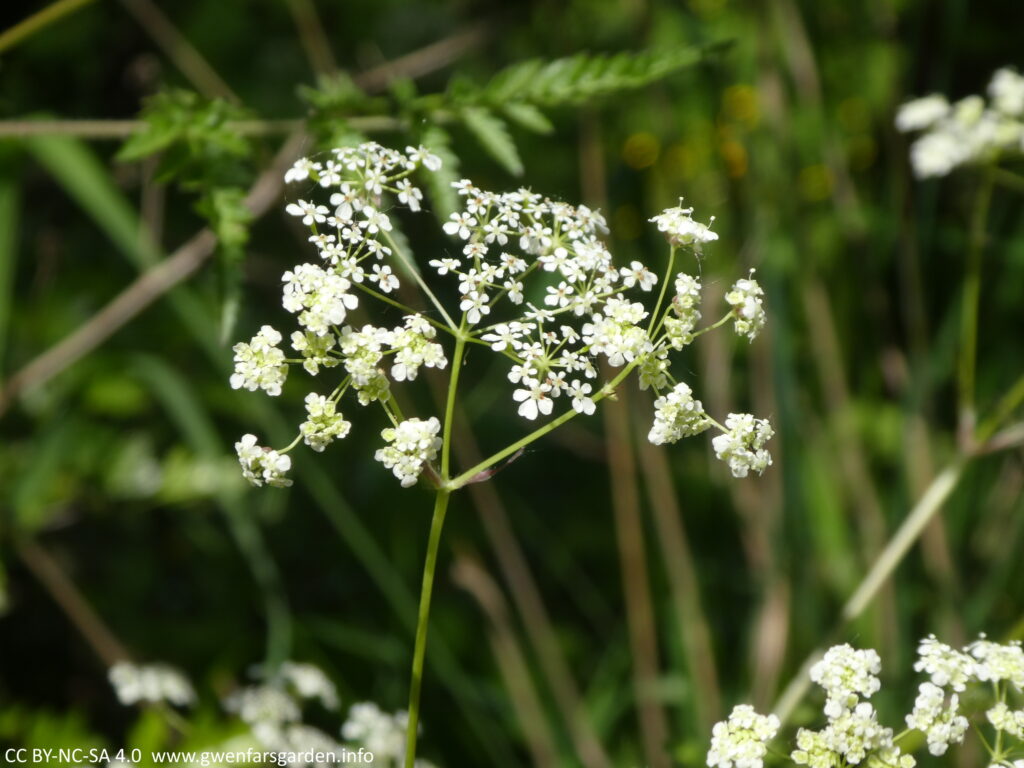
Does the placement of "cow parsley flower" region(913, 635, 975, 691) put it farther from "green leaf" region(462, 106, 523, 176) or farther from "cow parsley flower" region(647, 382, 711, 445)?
"green leaf" region(462, 106, 523, 176)

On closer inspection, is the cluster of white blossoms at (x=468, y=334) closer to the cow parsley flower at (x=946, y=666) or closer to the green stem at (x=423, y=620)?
the green stem at (x=423, y=620)

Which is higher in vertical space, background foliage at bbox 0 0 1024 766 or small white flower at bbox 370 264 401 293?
background foliage at bbox 0 0 1024 766

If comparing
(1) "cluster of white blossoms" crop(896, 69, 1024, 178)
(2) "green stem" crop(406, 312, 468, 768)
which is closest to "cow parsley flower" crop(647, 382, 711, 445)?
(2) "green stem" crop(406, 312, 468, 768)

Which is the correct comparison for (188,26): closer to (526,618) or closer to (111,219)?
(111,219)

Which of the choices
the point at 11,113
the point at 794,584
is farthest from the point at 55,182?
the point at 794,584

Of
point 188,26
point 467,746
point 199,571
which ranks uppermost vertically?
point 188,26

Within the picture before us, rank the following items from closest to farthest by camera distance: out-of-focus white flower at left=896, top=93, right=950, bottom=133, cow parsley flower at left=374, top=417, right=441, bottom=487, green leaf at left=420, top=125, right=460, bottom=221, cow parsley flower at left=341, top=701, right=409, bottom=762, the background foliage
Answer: cow parsley flower at left=374, top=417, right=441, bottom=487 < green leaf at left=420, top=125, right=460, bottom=221 < cow parsley flower at left=341, top=701, right=409, bottom=762 < out-of-focus white flower at left=896, top=93, right=950, bottom=133 < the background foliage
